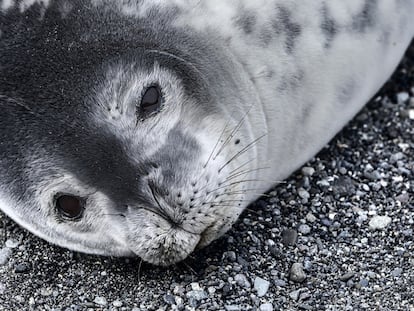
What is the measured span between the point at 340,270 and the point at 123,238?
834mm

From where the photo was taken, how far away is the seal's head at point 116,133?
3.22m

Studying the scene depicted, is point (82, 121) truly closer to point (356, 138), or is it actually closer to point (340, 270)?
point (340, 270)

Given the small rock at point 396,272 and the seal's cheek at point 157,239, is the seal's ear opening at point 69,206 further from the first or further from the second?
the small rock at point 396,272

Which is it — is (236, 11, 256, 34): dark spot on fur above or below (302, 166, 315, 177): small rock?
above

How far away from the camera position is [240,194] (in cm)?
352

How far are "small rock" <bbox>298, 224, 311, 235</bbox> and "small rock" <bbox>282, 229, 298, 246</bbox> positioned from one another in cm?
3

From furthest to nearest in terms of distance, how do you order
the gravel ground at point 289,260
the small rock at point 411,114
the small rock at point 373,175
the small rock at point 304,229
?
the small rock at point 411,114 → the small rock at point 373,175 → the small rock at point 304,229 → the gravel ground at point 289,260

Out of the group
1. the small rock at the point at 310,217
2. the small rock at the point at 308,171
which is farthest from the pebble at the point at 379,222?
the small rock at the point at 308,171

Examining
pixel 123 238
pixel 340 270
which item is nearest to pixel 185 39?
pixel 123 238

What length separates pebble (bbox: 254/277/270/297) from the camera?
344cm

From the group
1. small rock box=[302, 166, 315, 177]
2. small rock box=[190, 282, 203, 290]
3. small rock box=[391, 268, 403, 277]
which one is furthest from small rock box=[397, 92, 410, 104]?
small rock box=[190, 282, 203, 290]

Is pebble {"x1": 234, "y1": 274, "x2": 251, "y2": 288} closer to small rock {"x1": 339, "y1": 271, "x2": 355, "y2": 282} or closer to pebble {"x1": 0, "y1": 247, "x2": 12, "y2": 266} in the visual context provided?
small rock {"x1": 339, "y1": 271, "x2": 355, "y2": 282}

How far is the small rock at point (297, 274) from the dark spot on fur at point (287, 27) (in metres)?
0.87

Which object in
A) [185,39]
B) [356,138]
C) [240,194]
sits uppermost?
[185,39]
